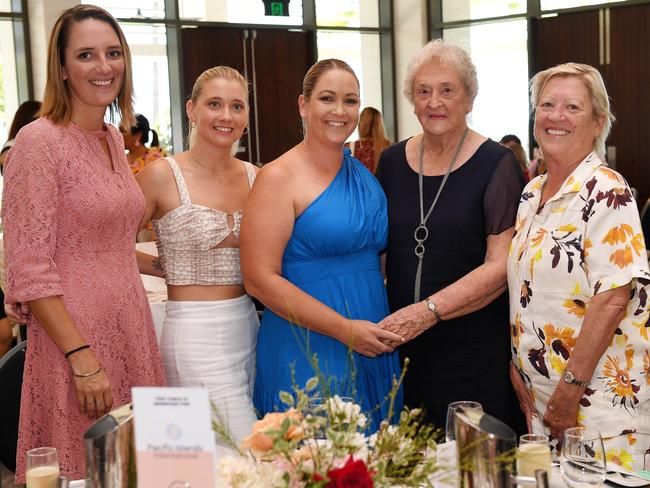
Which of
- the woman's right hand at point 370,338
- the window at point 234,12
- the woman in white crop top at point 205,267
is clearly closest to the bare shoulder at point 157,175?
the woman in white crop top at point 205,267

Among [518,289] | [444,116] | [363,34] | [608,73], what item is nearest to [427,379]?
[518,289]

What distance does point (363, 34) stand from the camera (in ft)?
34.4

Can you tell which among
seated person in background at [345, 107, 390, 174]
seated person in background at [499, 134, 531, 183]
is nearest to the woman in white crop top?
seated person in background at [345, 107, 390, 174]

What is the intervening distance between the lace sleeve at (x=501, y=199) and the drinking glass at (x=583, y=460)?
3.80 ft

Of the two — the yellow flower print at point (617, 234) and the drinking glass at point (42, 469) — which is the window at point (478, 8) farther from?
the drinking glass at point (42, 469)

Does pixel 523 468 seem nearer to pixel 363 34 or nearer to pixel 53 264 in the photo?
pixel 53 264

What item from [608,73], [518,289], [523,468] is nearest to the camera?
[523,468]

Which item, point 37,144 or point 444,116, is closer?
point 37,144

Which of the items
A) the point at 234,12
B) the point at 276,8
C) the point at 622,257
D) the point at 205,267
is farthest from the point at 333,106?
the point at 276,8

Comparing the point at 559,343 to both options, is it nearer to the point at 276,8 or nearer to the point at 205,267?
the point at 205,267

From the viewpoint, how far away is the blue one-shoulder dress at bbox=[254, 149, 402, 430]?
276 centimetres

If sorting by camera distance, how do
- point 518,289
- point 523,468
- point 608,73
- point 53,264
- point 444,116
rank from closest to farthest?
point 523,468
point 53,264
point 518,289
point 444,116
point 608,73

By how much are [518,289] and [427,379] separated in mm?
554

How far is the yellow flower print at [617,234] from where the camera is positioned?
2.37 metres
